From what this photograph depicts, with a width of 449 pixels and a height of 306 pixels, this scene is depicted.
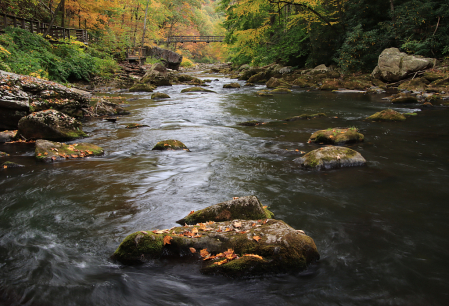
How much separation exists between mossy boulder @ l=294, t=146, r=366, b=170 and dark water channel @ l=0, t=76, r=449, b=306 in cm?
17

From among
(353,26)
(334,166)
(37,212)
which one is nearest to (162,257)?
(37,212)

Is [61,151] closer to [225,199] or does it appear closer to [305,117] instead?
[225,199]

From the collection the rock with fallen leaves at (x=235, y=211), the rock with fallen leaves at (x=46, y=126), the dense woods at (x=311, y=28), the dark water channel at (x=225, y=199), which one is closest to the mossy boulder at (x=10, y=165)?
the dark water channel at (x=225, y=199)

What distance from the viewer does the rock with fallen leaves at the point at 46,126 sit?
7457 millimetres

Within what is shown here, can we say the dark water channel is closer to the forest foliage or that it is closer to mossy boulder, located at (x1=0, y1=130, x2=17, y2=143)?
mossy boulder, located at (x1=0, y1=130, x2=17, y2=143)

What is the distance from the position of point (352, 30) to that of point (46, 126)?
70.6ft

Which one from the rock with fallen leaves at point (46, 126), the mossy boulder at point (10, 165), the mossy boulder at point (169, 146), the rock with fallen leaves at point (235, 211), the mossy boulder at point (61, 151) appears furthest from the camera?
the rock with fallen leaves at point (46, 126)

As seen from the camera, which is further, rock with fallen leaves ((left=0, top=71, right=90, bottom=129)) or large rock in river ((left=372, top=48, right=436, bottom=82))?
large rock in river ((left=372, top=48, right=436, bottom=82))

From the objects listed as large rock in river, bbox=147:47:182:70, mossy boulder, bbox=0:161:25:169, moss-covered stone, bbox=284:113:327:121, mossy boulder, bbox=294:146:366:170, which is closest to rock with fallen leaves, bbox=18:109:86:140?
mossy boulder, bbox=0:161:25:169

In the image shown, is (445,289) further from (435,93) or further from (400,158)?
(435,93)

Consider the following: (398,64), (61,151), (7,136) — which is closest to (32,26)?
(7,136)

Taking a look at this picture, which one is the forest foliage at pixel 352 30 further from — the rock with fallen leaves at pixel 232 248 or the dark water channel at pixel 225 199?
the rock with fallen leaves at pixel 232 248

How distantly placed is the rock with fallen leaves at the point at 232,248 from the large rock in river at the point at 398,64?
1765cm

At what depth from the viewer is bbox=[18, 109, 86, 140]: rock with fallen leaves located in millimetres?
7457
